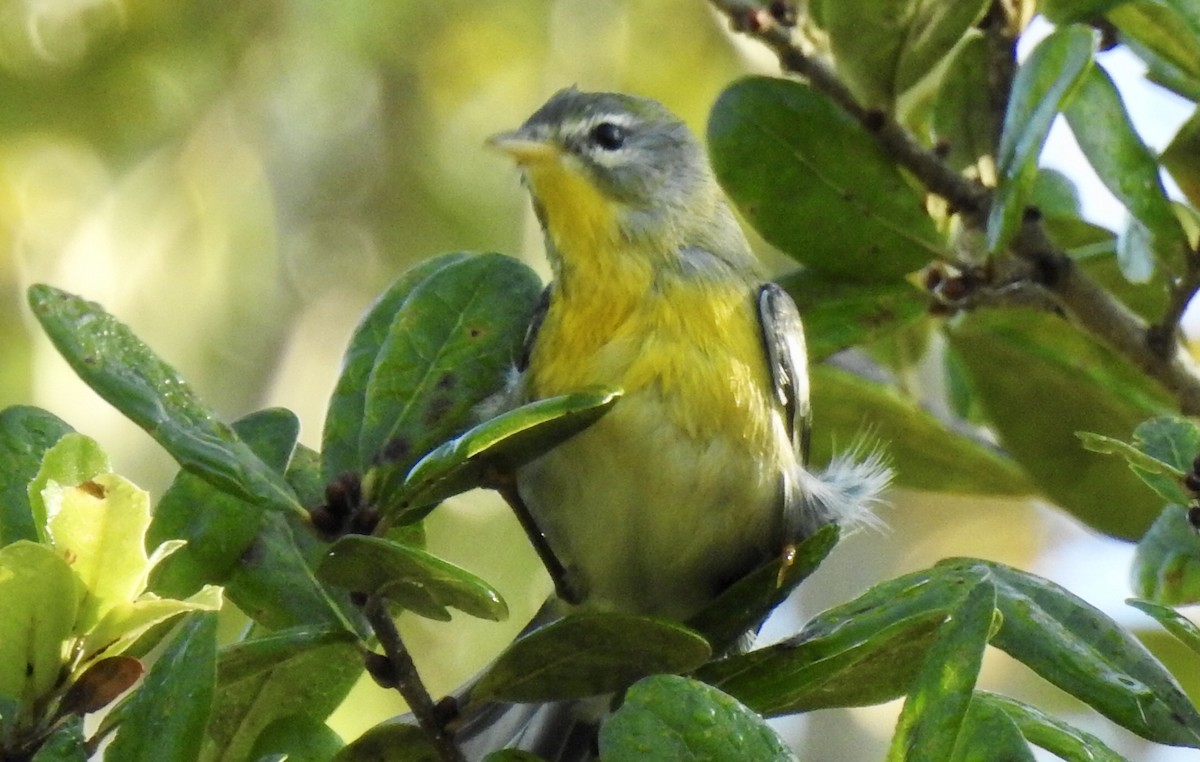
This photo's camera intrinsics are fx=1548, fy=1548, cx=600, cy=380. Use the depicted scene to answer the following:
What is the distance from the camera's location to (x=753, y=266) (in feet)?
9.53

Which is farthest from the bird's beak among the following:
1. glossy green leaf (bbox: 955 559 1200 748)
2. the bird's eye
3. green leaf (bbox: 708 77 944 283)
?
glossy green leaf (bbox: 955 559 1200 748)

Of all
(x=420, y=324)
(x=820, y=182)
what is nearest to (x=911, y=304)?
(x=820, y=182)

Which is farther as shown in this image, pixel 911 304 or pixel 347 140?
pixel 347 140

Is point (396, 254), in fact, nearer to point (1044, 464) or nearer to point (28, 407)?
point (1044, 464)

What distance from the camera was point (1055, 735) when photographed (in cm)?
162

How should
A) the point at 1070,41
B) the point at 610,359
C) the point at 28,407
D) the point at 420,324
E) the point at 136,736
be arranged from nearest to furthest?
the point at 136,736 → the point at 28,407 → the point at 420,324 → the point at 1070,41 → the point at 610,359

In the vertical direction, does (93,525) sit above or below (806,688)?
above

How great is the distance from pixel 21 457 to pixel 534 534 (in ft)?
2.97

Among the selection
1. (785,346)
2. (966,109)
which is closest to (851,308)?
(785,346)

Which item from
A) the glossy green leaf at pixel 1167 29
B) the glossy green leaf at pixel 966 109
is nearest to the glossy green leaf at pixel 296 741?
the glossy green leaf at pixel 966 109

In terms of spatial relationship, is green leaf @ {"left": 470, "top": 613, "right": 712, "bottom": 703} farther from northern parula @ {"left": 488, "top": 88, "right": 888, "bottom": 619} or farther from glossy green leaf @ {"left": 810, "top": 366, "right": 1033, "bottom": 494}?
glossy green leaf @ {"left": 810, "top": 366, "right": 1033, "bottom": 494}

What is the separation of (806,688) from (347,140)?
138 inches

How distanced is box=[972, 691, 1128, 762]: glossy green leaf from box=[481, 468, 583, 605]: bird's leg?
65 cm

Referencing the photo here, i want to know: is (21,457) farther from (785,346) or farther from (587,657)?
(785,346)
